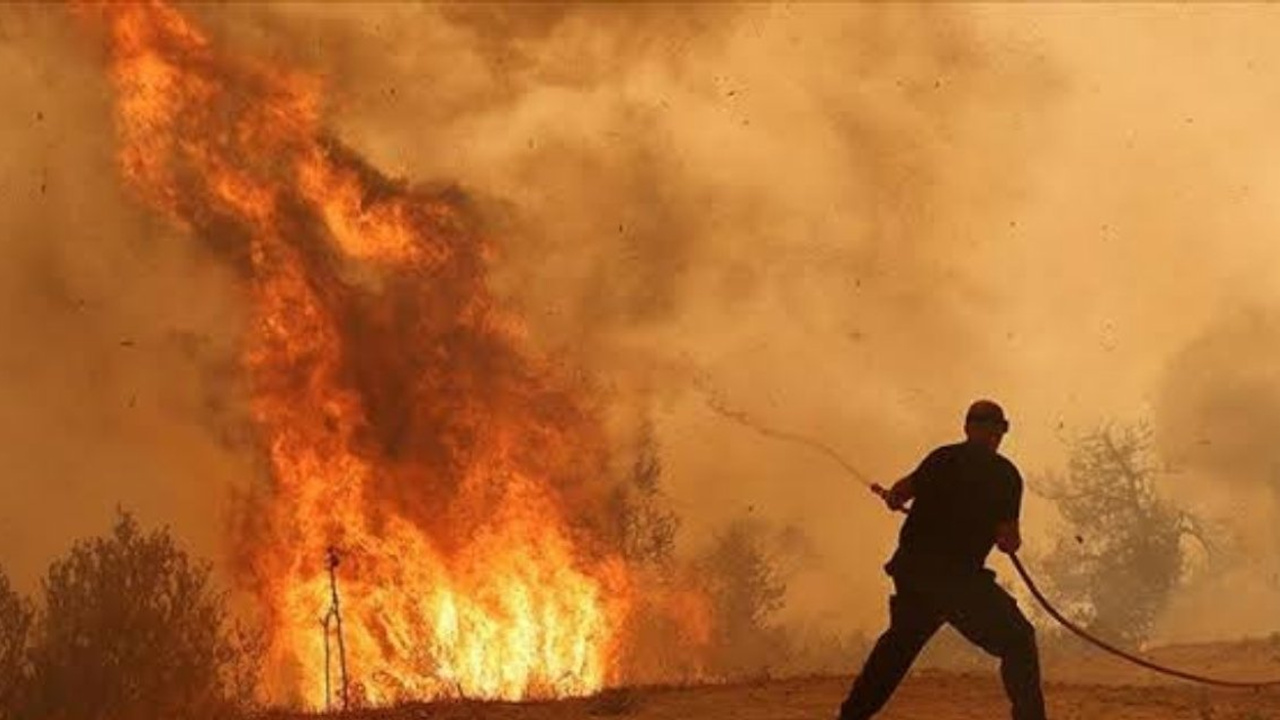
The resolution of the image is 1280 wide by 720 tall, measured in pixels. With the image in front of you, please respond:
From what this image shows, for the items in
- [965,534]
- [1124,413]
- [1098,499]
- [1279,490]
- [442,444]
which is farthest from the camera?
[1124,413]

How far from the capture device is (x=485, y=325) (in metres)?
25.5

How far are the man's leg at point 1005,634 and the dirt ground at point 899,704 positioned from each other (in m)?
3.12

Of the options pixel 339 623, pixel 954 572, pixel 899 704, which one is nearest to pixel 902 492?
pixel 954 572

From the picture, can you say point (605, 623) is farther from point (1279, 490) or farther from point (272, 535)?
point (1279, 490)

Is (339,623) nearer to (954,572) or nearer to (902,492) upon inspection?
(902,492)

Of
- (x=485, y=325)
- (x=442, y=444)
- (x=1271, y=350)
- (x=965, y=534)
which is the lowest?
(x=965, y=534)

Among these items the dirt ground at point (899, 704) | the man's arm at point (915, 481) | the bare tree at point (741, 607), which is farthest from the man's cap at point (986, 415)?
the bare tree at point (741, 607)

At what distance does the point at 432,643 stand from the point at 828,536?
190 ft

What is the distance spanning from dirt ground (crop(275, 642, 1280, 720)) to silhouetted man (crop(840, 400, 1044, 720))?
2969 mm

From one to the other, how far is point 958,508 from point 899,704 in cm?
431

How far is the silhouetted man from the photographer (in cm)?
771

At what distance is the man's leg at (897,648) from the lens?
25.5ft

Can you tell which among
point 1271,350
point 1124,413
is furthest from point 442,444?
point 1124,413

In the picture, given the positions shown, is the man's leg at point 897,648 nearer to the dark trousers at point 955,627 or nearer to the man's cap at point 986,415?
the dark trousers at point 955,627
